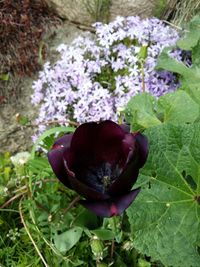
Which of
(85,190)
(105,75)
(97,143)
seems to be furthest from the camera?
(105,75)

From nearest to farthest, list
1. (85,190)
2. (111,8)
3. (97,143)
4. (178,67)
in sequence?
1. (85,190)
2. (97,143)
3. (178,67)
4. (111,8)

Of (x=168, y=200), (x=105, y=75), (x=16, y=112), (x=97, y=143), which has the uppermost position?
(x=97, y=143)

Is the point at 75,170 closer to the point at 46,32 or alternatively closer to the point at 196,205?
the point at 196,205

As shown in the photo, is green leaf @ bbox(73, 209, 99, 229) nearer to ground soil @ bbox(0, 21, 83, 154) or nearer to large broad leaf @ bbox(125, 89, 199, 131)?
large broad leaf @ bbox(125, 89, 199, 131)

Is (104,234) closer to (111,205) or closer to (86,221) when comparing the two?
A: (86,221)

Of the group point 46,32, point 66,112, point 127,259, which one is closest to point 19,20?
point 46,32

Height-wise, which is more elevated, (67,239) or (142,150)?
(142,150)

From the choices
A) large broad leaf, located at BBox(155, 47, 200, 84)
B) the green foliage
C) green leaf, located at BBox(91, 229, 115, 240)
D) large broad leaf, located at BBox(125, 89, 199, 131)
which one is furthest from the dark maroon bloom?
large broad leaf, located at BBox(155, 47, 200, 84)

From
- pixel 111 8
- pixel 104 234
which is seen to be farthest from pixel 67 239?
pixel 111 8
